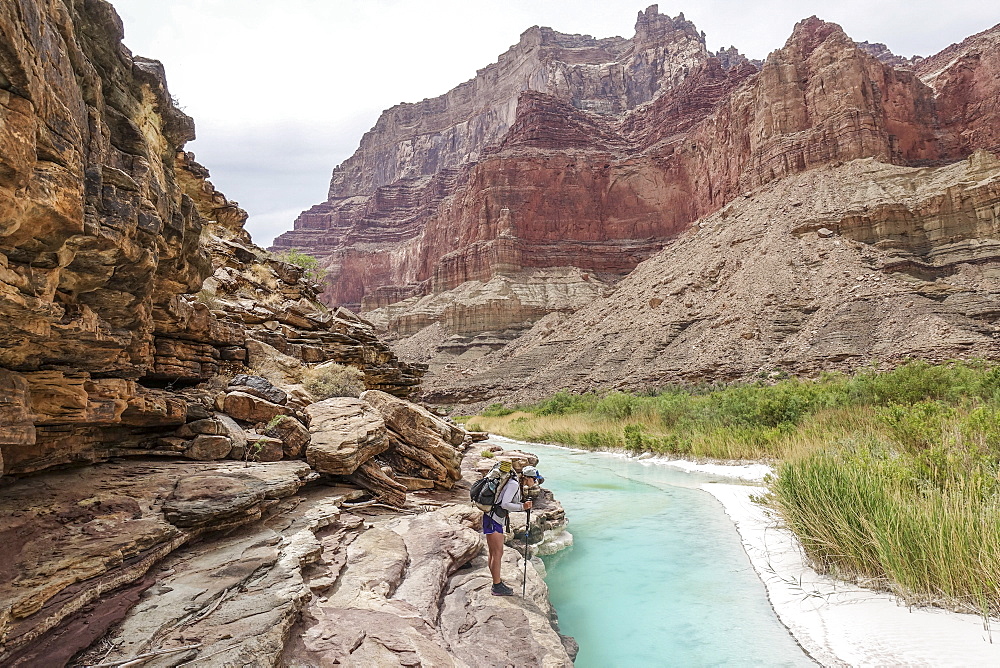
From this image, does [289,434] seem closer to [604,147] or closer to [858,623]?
[858,623]

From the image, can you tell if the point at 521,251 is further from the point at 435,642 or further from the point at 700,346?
the point at 435,642

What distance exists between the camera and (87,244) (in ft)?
10.5

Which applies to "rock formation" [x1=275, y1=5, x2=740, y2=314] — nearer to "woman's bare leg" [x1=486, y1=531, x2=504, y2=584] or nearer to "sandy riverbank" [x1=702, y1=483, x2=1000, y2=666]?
"sandy riverbank" [x1=702, y1=483, x2=1000, y2=666]

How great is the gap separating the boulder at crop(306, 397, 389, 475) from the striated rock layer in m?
51.4

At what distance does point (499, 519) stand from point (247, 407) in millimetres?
4052

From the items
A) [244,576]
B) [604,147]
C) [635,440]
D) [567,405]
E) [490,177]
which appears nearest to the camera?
[244,576]

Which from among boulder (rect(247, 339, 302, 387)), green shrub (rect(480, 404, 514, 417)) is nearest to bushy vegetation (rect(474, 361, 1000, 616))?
boulder (rect(247, 339, 302, 387))

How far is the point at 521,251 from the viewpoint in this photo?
77938mm

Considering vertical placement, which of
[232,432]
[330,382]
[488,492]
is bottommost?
[488,492]

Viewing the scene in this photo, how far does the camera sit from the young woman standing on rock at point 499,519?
5.31 m

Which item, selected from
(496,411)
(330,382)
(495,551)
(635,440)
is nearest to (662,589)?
(495,551)

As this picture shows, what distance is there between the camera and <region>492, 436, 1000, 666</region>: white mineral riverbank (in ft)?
12.1

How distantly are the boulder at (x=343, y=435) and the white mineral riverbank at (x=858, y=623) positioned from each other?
218 inches

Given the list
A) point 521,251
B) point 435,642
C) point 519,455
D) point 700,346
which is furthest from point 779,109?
point 435,642
